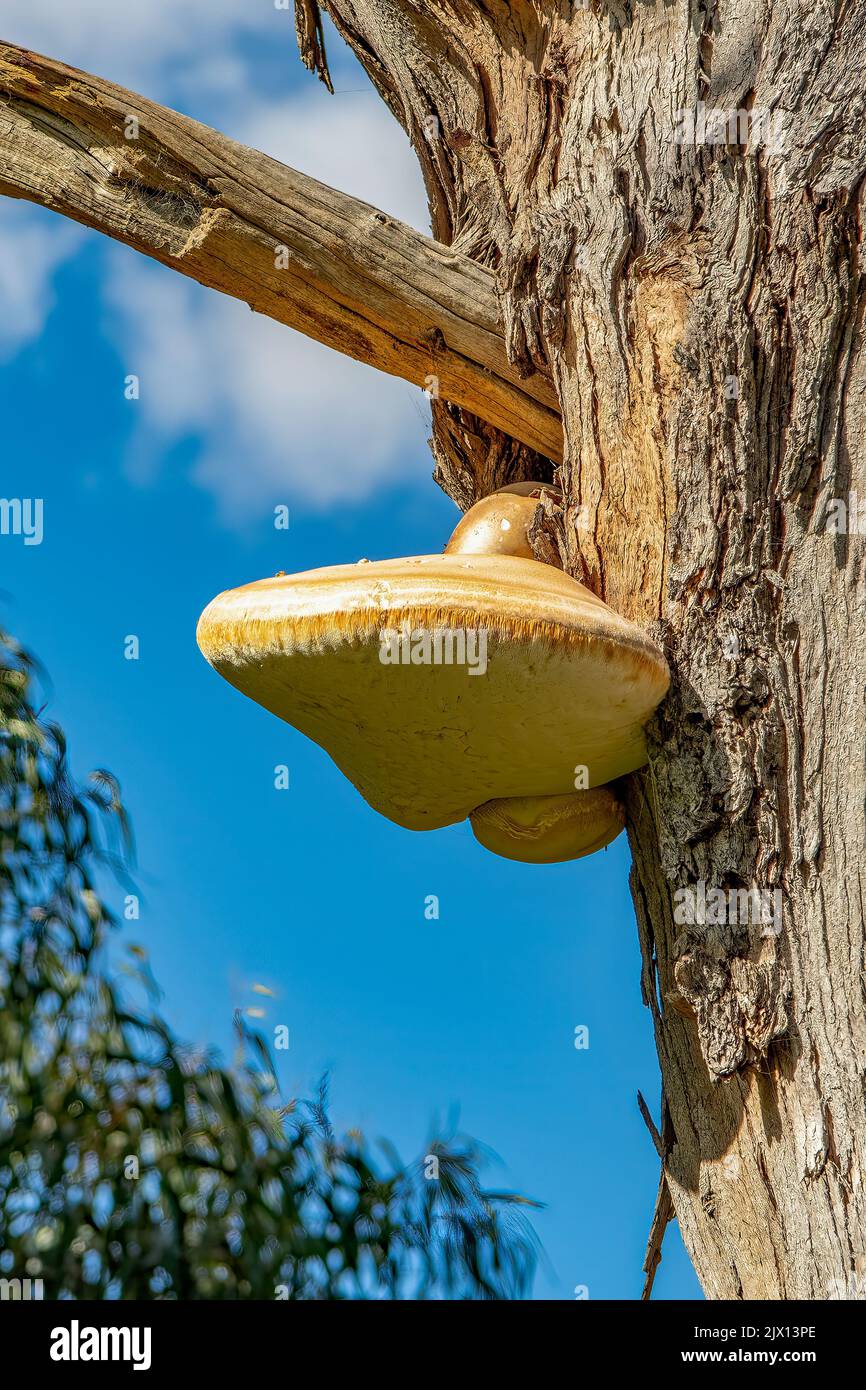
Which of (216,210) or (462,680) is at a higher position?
(216,210)

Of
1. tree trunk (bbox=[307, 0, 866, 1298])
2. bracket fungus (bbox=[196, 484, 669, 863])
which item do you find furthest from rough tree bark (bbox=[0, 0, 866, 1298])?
bracket fungus (bbox=[196, 484, 669, 863])

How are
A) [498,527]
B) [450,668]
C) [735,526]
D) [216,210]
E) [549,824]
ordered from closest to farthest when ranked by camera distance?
[450,668] < [735,526] < [549,824] < [498,527] < [216,210]

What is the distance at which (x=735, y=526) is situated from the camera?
2.47m

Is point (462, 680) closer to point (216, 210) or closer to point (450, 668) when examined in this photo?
point (450, 668)

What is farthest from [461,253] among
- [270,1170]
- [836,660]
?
[270,1170]

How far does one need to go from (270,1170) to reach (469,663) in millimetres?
1782

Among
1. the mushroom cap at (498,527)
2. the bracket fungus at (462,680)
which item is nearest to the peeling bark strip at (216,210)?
the mushroom cap at (498,527)

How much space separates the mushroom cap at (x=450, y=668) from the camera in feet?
6.75

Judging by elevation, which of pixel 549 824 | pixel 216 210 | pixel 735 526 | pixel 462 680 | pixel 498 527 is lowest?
pixel 549 824

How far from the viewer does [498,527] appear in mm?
2852

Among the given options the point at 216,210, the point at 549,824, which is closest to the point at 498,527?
the point at 549,824

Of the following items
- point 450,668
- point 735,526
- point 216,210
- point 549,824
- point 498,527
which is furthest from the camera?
point 216,210

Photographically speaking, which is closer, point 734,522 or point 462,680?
point 462,680

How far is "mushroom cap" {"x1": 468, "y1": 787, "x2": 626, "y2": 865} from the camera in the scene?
2578mm
